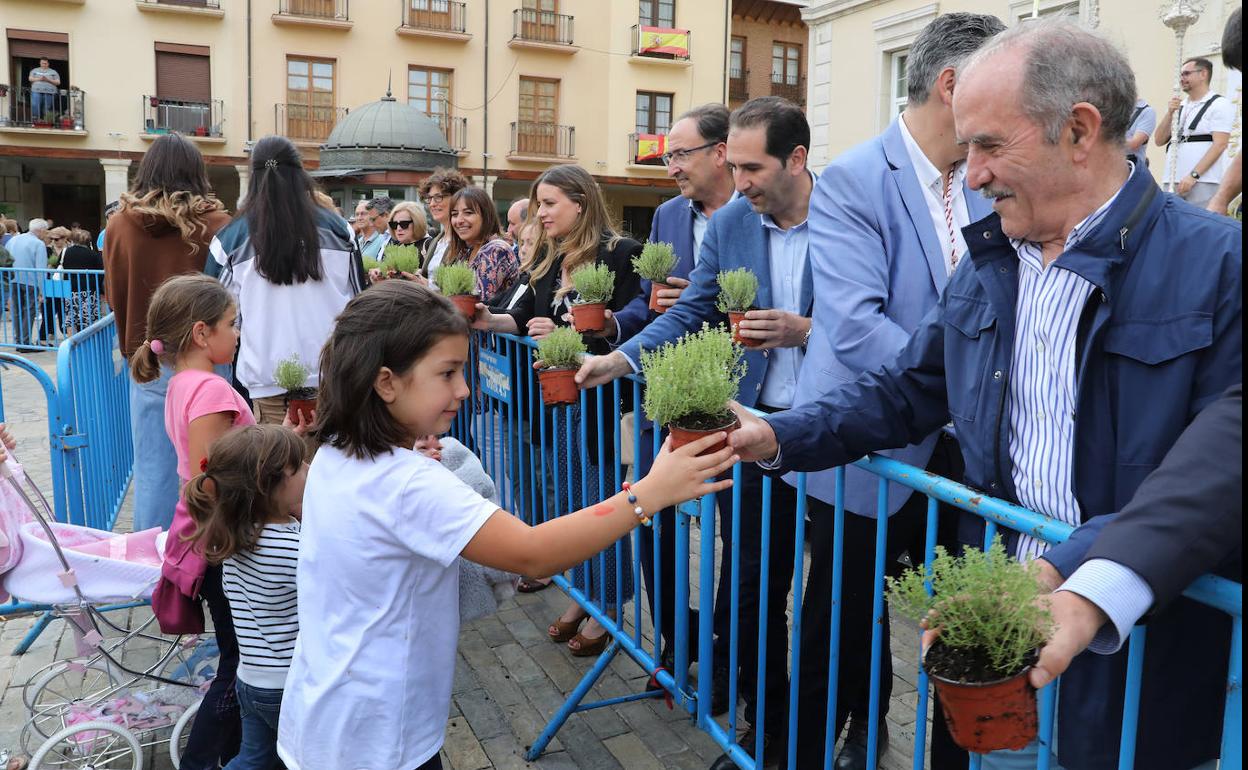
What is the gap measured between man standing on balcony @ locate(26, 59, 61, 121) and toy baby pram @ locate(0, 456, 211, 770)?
2695 centimetres

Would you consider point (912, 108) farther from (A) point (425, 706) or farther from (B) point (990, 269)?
(A) point (425, 706)

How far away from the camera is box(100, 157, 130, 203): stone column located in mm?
26594

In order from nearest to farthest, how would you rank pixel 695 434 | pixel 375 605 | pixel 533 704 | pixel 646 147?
pixel 695 434
pixel 375 605
pixel 533 704
pixel 646 147

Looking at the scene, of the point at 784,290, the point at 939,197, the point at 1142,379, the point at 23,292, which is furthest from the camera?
the point at 23,292

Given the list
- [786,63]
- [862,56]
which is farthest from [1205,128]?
[786,63]

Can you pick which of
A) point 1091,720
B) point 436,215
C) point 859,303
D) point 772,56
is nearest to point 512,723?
point 859,303

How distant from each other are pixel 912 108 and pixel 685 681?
1893 millimetres

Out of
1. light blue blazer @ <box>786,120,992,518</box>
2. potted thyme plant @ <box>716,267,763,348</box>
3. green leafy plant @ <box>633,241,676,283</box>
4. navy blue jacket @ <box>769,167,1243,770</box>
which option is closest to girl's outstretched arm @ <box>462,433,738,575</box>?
navy blue jacket @ <box>769,167,1243,770</box>

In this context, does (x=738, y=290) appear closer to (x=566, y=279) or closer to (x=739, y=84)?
(x=566, y=279)

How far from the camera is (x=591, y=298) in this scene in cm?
418

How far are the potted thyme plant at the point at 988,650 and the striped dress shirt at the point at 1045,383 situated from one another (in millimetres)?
545

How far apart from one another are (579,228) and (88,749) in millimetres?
2866

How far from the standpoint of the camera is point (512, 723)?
12.2 ft

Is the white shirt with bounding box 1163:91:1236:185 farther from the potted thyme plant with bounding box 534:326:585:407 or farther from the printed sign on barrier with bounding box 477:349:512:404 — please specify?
the potted thyme plant with bounding box 534:326:585:407
